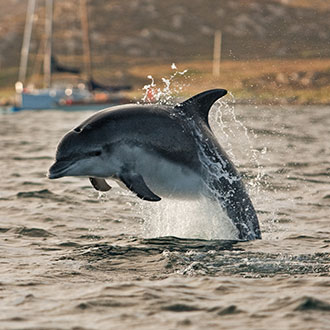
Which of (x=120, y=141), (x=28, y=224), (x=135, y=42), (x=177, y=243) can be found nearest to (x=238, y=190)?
(x=177, y=243)

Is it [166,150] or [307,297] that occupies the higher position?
[166,150]

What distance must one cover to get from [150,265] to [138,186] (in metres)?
0.89

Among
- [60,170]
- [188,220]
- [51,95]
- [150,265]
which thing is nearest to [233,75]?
[51,95]

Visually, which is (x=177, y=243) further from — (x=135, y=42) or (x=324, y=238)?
(x=135, y=42)

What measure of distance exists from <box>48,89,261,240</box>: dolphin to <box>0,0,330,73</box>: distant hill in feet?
411

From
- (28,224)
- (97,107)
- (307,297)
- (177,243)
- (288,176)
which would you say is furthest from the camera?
(97,107)

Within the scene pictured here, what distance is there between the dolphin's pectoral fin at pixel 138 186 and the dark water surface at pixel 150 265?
2.35 feet

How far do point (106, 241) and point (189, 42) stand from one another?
497 feet

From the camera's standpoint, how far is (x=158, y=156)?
9.12 meters

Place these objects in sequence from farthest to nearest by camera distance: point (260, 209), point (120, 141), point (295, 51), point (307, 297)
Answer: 1. point (295, 51)
2. point (260, 209)
3. point (120, 141)
4. point (307, 297)

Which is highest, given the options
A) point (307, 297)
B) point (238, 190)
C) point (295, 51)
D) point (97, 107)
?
point (295, 51)

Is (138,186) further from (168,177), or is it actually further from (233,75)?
(233,75)

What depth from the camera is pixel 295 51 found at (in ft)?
452

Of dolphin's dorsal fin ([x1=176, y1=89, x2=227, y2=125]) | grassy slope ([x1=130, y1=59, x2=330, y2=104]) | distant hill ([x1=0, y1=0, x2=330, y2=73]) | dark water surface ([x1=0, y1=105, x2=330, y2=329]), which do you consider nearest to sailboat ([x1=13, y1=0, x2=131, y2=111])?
grassy slope ([x1=130, y1=59, x2=330, y2=104])
